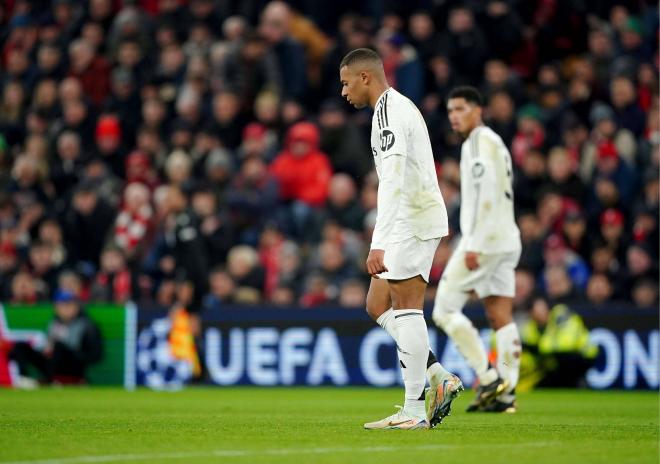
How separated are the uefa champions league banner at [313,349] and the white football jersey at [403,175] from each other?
7.35 metres

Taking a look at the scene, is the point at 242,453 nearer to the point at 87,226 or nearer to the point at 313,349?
the point at 313,349

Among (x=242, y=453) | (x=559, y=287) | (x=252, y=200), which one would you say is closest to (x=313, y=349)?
(x=252, y=200)

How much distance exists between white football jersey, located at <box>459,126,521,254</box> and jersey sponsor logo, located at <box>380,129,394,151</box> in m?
2.80

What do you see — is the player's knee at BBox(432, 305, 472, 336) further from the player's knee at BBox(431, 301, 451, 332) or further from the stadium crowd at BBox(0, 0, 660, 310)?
the stadium crowd at BBox(0, 0, 660, 310)

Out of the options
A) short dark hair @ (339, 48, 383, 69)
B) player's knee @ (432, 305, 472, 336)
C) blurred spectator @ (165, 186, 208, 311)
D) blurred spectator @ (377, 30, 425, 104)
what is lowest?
player's knee @ (432, 305, 472, 336)

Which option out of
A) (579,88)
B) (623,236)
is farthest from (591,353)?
(579,88)

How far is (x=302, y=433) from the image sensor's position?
8.23 meters

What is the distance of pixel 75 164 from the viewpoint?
19.9 metres

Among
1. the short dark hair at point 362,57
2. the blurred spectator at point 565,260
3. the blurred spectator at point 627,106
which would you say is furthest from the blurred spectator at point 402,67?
the short dark hair at point 362,57

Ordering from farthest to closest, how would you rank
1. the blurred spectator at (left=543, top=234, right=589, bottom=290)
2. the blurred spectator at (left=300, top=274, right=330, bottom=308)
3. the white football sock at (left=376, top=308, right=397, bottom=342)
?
the blurred spectator at (left=300, top=274, right=330, bottom=308)
the blurred spectator at (left=543, top=234, right=589, bottom=290)
the white football sock at (left=376, top=308, right=397, bottom=342)

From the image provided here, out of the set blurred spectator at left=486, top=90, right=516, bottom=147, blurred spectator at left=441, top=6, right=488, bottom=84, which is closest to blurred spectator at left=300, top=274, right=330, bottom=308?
blurred spectator at left=486, top=90, right=516, bottom=147

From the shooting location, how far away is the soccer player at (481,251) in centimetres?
1120

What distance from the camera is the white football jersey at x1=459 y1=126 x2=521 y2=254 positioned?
1120 centimetres

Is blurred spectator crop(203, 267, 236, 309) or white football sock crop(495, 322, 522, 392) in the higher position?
blurred spectator crop(203, 267, 236, 309)
